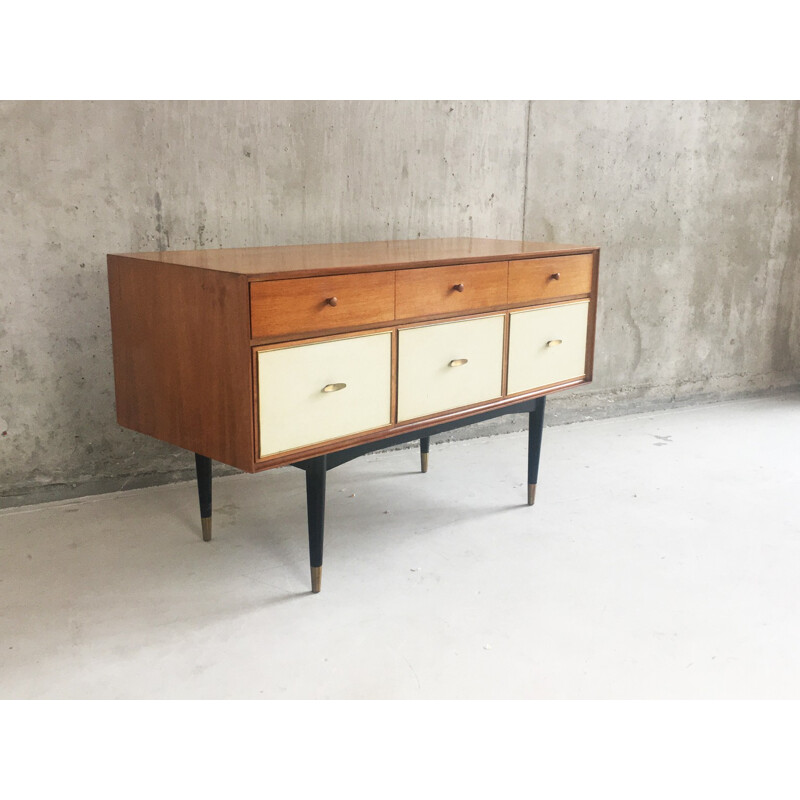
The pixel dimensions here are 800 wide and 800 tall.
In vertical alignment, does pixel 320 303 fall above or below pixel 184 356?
above

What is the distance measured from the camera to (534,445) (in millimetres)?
3037

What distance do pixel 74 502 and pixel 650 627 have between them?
1.89 metres

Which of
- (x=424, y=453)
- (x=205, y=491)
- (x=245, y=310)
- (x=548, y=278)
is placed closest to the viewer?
(x=245, y=310)

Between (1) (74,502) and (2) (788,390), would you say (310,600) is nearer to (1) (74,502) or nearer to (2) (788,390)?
(1) (74,502)

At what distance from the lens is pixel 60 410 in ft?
9.58

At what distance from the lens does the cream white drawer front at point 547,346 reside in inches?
110

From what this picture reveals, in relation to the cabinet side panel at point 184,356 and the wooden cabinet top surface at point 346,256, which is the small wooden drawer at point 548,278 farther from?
the cabinet side panel at point 184,356

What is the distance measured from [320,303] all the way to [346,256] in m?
0.39

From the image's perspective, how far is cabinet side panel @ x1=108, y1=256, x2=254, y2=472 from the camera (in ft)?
7.00

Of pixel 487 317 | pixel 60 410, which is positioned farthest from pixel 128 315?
pixel 487 317

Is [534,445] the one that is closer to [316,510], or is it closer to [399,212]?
[316,510]

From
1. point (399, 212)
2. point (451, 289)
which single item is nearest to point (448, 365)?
point (451, 289)

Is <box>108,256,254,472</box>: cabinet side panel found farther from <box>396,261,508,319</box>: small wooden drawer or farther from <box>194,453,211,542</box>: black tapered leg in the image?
<box>396,261,508,319</box>: small wooden drawer

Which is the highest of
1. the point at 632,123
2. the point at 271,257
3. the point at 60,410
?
the point at 632,123
